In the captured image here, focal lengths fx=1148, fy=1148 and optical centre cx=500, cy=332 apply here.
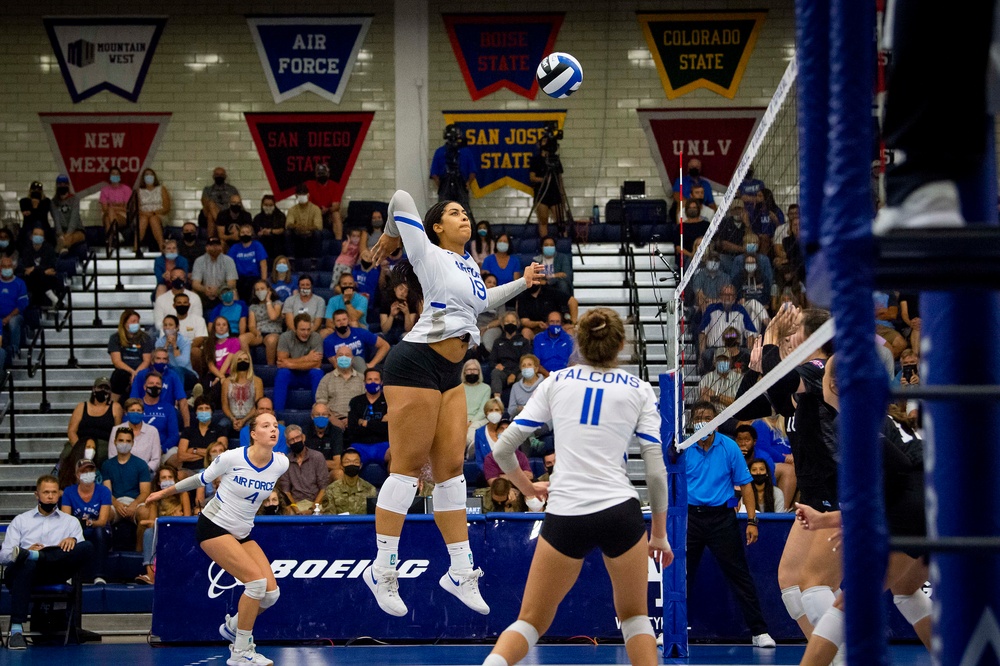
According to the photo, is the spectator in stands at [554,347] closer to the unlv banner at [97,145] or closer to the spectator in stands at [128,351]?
Result: the spectator in stands at [128,351]

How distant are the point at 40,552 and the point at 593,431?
8086 mm

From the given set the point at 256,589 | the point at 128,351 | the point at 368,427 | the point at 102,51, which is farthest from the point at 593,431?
the point at 102,51

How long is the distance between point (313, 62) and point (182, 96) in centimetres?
263

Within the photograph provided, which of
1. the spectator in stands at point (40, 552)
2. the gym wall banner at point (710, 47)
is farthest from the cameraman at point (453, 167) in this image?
the spectator in stands at point (40, 552)

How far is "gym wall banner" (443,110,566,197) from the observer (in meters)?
22.0

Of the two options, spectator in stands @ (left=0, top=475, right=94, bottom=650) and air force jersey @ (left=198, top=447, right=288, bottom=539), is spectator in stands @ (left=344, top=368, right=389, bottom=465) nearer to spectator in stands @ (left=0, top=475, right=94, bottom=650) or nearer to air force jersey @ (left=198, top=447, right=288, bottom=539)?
A: spectator in stands @ (left=0, top=475, right=94, bottom=650)

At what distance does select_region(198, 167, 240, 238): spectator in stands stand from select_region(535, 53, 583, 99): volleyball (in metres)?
12.9

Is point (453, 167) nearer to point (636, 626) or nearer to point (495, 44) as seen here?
point (495, 44)

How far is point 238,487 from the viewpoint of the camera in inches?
393

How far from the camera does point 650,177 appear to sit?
72.4 ft

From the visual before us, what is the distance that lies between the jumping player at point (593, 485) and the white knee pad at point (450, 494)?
51.9 inches

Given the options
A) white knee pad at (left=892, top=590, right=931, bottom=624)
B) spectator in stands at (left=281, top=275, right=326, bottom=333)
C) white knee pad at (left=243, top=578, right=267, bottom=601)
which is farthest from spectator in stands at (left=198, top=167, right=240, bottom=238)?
white knee pad at (left=892, top=590, right=931, bottom=624)

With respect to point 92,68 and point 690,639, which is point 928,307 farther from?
point 92,68

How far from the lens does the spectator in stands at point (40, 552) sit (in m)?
11.4
